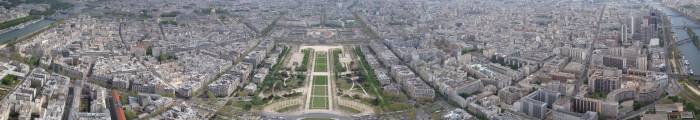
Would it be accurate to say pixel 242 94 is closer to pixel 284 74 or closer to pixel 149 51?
pixel 284 74

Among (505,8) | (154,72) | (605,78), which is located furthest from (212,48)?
(505,8)

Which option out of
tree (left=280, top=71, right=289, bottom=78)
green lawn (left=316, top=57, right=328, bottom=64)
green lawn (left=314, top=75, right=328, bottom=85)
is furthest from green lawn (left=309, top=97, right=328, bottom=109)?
green lawn (left=316, top=57, right=328, bottom=64)

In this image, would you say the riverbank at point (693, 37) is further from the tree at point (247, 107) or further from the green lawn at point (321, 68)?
the tree at point (247, 107)

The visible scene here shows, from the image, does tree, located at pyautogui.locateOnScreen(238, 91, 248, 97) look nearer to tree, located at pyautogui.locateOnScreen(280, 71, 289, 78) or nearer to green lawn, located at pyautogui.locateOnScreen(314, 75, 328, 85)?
green lawn, located at pyautogui.locateOnScreen(314, 75, 328, 85)

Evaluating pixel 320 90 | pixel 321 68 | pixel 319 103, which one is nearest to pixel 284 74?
pixel 321 68

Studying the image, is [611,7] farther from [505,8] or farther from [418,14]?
[418,14]

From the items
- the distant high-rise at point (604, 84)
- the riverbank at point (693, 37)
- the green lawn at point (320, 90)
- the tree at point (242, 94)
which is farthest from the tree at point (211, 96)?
the riverbank at point (693, 37)
